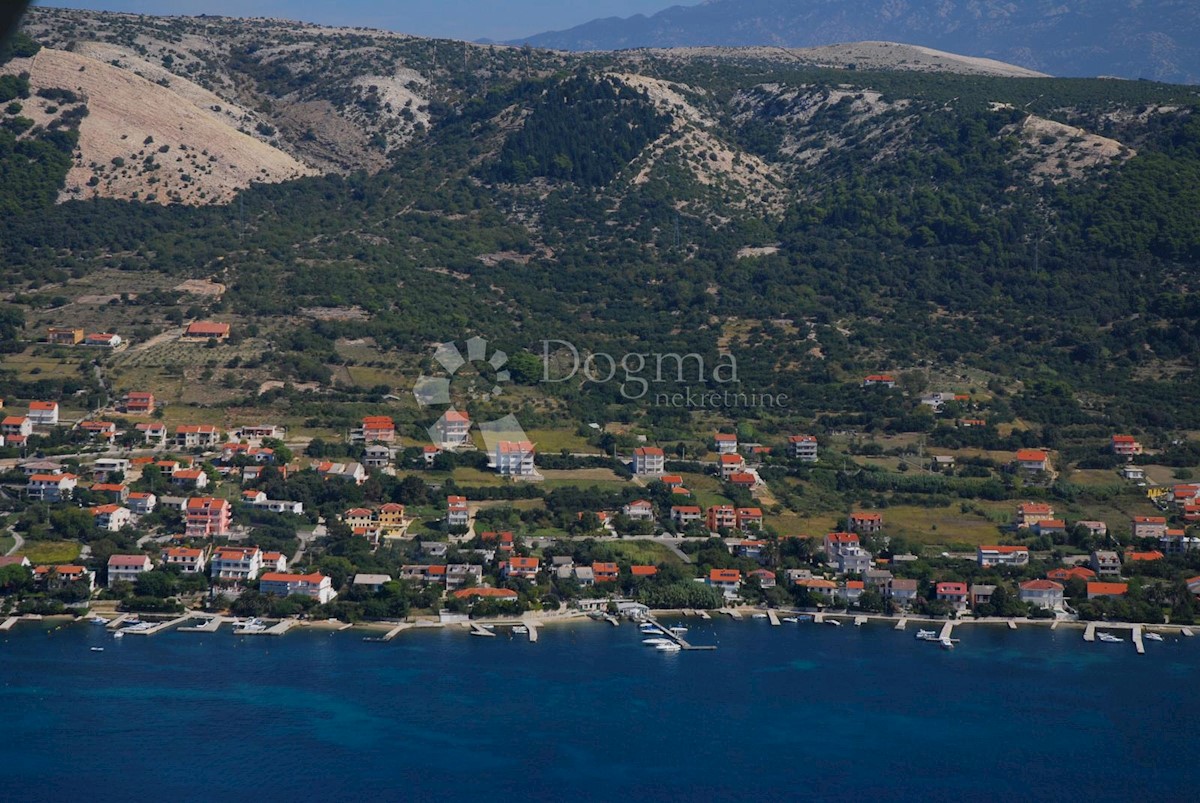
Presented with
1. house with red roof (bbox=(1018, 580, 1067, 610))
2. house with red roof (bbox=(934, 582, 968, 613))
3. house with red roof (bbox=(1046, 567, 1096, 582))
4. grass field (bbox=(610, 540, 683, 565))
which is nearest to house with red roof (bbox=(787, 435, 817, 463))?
grass field (bbox=(610, 540, 683, 565))

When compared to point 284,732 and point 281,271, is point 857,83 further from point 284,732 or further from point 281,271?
point 284,732

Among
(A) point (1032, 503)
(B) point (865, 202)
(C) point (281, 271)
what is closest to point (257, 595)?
(A) point (1032, 503)

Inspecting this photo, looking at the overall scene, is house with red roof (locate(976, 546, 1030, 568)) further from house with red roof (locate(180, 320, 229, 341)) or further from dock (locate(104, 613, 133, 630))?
house with red roof (locate(180, 320, 229, 341))

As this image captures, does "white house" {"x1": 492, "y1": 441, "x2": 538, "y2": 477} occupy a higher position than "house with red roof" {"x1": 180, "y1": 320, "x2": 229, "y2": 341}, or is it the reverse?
"house with red roof" {"x1": 180, "y1": 320, "x2": 229, "y2": 341}

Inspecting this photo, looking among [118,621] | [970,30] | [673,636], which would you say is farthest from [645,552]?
[970,30]

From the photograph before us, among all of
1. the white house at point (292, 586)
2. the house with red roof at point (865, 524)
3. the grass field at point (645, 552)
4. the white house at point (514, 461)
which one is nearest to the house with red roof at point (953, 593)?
the house with red roof at point (865, 524)

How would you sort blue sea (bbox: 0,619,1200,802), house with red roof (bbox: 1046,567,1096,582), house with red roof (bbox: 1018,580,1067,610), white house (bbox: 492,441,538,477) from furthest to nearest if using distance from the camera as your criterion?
white house (bbox: 492,441,538,477), house with red roof (bbox: 1046,567,1096,582), house with red roof (bbox: 1018,580,1067,610), blue sea (bbox: 0,619,1200,802)

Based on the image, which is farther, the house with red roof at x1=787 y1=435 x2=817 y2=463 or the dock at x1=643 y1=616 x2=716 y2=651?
the house with red roof at x1=787 y1=435 x2=817 y2=463
